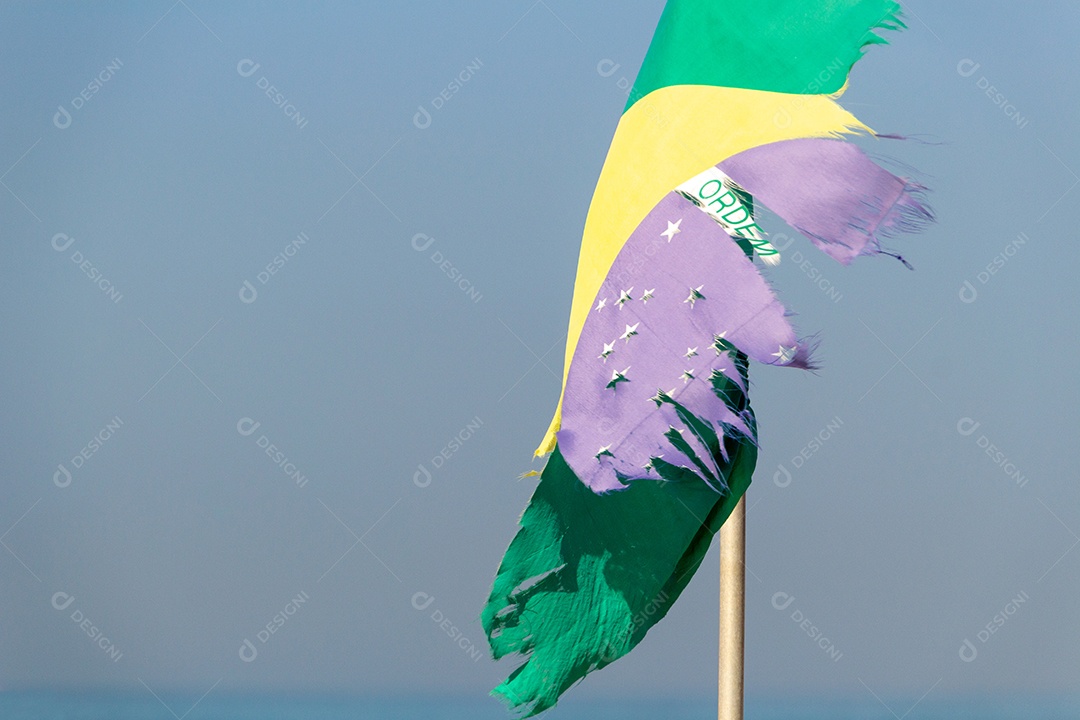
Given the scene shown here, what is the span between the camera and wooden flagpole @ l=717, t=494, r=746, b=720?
2.75 m

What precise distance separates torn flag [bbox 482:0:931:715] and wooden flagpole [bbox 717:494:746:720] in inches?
7.2

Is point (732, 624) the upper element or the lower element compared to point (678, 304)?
lower

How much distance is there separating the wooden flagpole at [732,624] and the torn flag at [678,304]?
0.60 ft

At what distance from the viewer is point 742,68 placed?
2.89 meters

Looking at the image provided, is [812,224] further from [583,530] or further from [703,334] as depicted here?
[583,530]

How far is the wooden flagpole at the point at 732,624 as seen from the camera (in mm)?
2748

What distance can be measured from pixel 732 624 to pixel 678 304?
757mm

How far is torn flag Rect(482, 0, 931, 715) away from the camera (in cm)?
265

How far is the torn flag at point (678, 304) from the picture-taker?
2.65 meters

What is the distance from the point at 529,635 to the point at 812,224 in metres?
1.43

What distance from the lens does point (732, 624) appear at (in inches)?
109

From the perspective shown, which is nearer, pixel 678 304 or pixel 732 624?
pixel 732 624

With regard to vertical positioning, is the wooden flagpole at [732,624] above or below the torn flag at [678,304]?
below

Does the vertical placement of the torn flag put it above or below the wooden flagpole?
above
